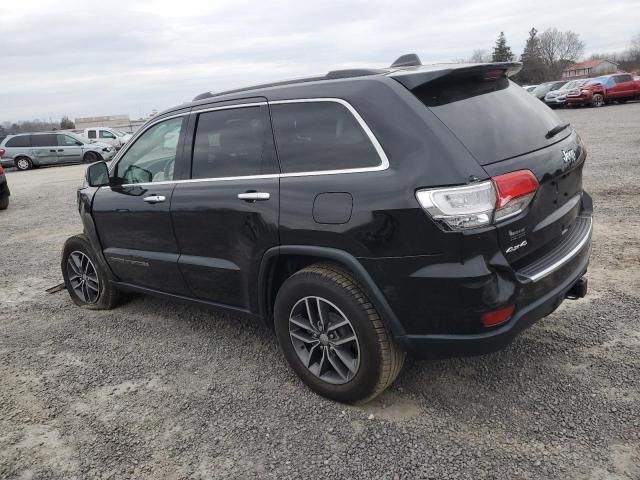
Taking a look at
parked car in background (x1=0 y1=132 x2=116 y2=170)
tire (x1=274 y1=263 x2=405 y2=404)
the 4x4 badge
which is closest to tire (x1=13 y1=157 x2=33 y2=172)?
parked car in background (x1=0 y1=132 x2=116 y2=170)

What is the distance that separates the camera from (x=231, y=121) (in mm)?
3412

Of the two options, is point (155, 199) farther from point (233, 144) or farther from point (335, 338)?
point (335, 338)

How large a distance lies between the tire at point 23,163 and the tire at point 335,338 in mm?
21826

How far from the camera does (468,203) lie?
7.90ft

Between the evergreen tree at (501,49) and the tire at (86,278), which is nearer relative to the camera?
the tire at (86,278)

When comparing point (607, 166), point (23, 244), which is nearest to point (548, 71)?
point (607, 166)

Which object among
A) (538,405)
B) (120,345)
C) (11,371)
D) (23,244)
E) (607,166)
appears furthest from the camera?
(607,166)

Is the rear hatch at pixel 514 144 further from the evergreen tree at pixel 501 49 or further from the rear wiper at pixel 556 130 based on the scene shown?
the evergreen tree at pixel 501 49

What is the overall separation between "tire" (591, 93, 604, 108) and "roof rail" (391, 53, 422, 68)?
2747cm

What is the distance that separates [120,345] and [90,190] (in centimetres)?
141

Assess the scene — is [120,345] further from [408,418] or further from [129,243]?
[408,418]

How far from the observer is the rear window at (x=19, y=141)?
2119 cm

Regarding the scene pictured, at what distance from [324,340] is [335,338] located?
79 millimetres

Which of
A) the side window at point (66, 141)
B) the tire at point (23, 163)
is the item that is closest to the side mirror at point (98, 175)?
the side window at point (66, 141)
